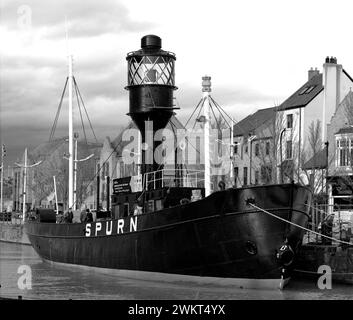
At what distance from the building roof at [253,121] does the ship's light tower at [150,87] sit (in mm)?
33615

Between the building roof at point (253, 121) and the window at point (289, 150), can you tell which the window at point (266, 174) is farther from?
the building roof at point (253, 121)

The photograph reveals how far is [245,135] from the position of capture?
64.3 m

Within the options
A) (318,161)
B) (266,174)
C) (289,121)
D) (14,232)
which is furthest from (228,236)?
(14,232)

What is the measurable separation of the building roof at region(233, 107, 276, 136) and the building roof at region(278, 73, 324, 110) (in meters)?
3.75

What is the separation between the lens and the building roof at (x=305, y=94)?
189ft

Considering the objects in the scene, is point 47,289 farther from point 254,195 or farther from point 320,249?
point 320,249

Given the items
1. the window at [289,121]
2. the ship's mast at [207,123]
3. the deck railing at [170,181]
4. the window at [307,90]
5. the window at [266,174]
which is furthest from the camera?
the window at [307,90]

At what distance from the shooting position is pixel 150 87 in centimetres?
2997

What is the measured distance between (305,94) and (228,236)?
126ft

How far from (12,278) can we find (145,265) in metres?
6.88

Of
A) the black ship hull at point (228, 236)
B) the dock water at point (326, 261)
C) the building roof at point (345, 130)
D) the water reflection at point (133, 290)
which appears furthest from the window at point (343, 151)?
the black ship hull at point (228, 236)

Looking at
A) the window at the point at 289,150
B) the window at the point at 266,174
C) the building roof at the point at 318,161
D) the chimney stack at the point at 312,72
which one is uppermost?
the chimney stack at the point at 312,72

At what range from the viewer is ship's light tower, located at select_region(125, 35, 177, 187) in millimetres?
29984
